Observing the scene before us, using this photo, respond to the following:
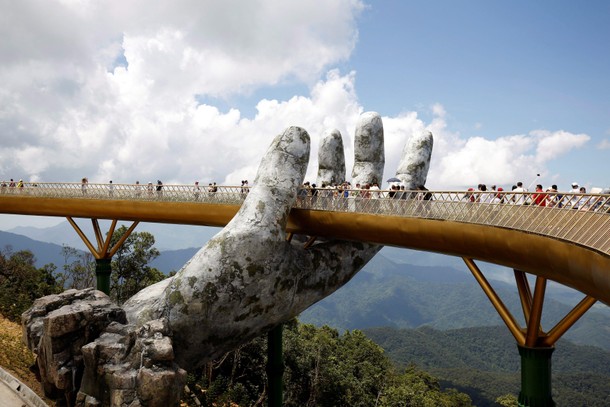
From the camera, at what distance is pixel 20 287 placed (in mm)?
36312

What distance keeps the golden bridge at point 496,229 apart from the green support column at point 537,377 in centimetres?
2

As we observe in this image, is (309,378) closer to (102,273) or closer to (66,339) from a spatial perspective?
(102,273)

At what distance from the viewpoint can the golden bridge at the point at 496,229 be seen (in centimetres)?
929

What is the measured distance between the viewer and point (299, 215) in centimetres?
1814

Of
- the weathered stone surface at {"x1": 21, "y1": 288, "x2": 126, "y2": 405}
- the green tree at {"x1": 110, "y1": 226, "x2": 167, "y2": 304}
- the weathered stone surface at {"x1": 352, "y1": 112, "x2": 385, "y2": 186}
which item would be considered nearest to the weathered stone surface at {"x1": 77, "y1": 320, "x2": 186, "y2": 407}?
the weathered stone surface at {"x1": 21, "y1": 288, "x2": 126, "y2": 405}

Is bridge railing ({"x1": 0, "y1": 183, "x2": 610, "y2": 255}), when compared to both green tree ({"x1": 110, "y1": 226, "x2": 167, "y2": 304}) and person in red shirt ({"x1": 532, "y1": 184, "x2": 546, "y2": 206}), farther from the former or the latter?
green tree ({"x1": 110, "y1": 226, "x2": 167, "y2": 304})

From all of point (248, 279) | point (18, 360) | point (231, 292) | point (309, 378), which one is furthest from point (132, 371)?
point (309, 378)

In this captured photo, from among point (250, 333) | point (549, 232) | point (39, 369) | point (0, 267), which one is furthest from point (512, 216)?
point (0, 267)

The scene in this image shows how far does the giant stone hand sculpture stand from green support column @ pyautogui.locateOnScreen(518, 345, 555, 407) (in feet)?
29.5

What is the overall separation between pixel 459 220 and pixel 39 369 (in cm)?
1473

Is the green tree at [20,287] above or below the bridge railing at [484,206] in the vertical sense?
below

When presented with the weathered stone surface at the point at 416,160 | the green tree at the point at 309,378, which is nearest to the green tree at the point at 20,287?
the green tree at the point at 309,378

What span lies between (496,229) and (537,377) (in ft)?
12.2

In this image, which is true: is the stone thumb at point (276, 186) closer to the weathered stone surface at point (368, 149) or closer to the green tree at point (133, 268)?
the weathered stone surface at point (368, 149)
